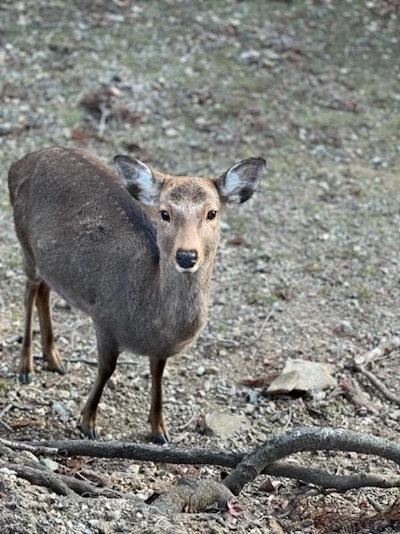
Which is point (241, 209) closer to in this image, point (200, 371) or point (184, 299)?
point (200, 371)

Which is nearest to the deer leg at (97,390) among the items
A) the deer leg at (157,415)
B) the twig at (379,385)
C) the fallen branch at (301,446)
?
the deer leg at (157,415)

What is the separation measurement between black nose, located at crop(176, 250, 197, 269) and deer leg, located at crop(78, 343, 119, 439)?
1.29 metres

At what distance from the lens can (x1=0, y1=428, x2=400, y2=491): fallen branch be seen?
5.37m

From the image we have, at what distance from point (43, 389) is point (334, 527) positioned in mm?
2827

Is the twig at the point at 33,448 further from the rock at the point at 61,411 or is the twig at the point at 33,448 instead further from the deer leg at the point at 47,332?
the deer leg at the point at 47,332

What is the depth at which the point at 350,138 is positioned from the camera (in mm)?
11750

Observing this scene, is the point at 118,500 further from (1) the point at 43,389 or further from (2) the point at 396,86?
(2) the point at 396,86

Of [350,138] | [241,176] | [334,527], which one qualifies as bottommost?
[350,138]

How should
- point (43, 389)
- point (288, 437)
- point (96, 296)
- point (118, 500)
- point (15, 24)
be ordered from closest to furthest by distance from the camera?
point (118, 500) < point (288, 437) < point (96, 296) < point (43, 389) < point (15, 24)

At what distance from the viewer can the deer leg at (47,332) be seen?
743cm

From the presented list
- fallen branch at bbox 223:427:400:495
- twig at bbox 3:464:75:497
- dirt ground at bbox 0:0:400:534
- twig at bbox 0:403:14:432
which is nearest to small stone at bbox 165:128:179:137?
dirt ground at bbox 0:0:400:534

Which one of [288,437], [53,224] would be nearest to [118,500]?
[288,437]

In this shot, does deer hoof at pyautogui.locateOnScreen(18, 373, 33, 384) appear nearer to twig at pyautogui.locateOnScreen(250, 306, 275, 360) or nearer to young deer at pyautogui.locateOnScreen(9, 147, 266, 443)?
young deer at pyautogui.locateOnScreen(9, 147, 266, 443)

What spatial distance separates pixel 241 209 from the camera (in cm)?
1012
